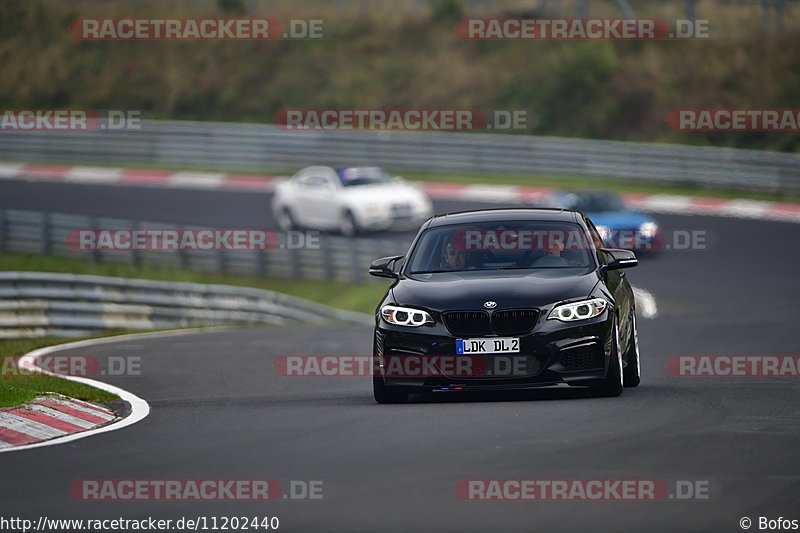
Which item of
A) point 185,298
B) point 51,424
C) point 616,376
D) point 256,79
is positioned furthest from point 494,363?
point 256,79

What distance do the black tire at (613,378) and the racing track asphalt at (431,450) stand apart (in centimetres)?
15

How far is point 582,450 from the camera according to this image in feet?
29.4

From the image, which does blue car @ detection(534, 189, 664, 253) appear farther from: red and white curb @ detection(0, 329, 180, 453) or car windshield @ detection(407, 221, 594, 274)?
red and white curb @ detection(0, 329, 180, 453)

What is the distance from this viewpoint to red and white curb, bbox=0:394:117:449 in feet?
34.0

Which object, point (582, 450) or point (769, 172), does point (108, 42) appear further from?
point (582, 450)

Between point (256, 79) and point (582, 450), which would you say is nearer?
point (582, 450)

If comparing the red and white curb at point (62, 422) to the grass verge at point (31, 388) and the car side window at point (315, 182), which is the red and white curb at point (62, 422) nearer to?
the grass verge at point (31, 388)

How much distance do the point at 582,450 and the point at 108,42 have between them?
1953 inches

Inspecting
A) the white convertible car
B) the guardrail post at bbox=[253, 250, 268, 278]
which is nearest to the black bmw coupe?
the guardrail post at bbox=[253, 250, 268, 278]

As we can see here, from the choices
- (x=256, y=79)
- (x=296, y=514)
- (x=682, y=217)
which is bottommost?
(x=296, y=514)

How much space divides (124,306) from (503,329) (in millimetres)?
14922

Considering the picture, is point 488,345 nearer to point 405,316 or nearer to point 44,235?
point 405,316

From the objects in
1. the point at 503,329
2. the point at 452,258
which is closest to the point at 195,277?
the point at 452,258

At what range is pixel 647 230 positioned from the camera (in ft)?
95.4
